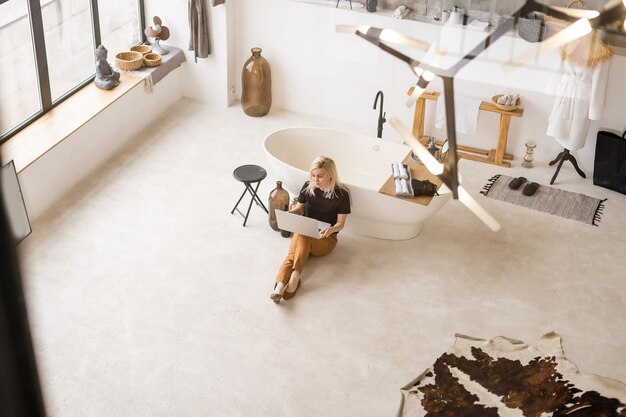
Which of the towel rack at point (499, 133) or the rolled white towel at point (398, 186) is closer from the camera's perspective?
the rolled white towel at point (398, 186)

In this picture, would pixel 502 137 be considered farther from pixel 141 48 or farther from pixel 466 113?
pixel 141 48

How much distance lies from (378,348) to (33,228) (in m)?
2.81

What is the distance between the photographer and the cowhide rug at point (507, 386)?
4379 mm

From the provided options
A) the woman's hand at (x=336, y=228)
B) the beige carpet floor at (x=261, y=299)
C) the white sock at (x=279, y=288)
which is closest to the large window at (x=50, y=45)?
the beige carpet floor at (x=261, y=299)

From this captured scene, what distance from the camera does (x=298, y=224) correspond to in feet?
17.2

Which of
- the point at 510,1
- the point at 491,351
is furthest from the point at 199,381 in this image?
the point at 510,1

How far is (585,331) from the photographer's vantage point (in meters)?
4.96

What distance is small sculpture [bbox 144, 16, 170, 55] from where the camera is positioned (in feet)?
23.9

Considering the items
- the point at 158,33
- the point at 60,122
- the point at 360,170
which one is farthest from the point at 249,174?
the point at 158,33

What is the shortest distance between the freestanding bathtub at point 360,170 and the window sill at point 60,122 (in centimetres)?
159

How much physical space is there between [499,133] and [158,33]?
3405 millimetres

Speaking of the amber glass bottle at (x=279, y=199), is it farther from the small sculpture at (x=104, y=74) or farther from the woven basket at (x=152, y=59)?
the woven basket at (x=152, y=59)

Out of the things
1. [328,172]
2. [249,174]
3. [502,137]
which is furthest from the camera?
[502,137]

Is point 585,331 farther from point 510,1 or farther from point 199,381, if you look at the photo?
point 510,1
